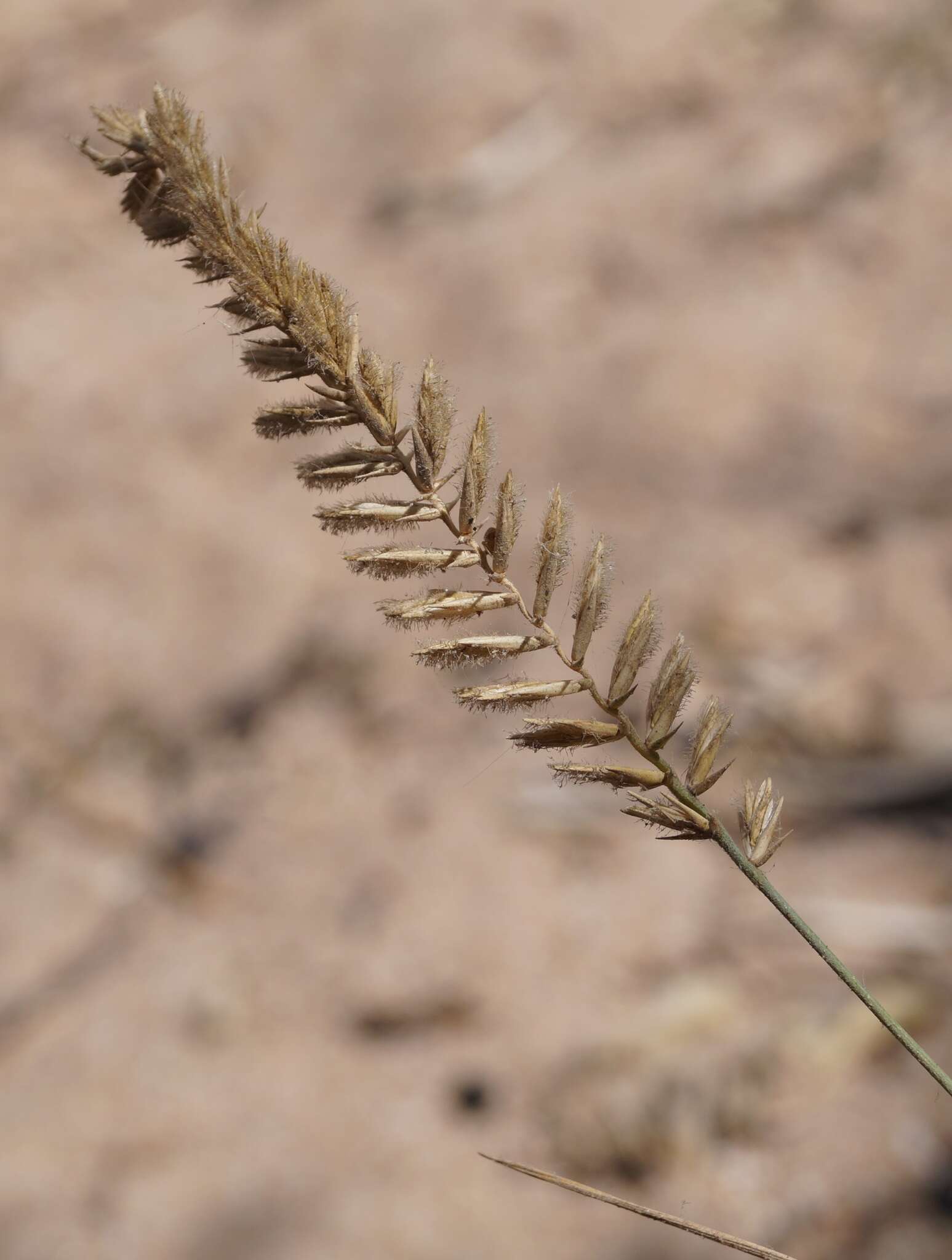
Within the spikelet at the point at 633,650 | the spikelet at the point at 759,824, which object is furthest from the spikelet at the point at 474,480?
the spikelet at the point at 759,824

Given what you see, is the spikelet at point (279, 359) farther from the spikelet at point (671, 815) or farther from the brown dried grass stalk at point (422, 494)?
the spikelet at point (671, 815)

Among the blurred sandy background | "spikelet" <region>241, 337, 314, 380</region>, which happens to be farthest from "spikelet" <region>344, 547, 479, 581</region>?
the blurred sandy background

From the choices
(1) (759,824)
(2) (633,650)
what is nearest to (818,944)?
(1) (759,824)

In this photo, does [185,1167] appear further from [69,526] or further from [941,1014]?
[69,526]

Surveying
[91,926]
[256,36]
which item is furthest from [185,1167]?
[256,36]

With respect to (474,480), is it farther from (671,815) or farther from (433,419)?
(671,815)

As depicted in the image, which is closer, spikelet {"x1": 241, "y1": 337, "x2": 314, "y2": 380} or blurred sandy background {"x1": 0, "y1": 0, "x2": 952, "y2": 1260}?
spikelet {"x1": 241, "y1": 337, "x2": 314, "y2": 380}

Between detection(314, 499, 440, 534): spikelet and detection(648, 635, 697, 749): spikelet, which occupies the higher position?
detection(314, 499, 440, 534): spikelet

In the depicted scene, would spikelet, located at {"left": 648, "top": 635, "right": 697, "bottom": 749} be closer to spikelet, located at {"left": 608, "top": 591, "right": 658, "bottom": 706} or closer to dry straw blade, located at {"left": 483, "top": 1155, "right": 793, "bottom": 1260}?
spikelet, located at {"left": 608, "top": 591, "right": 658, "bottom": 706}
